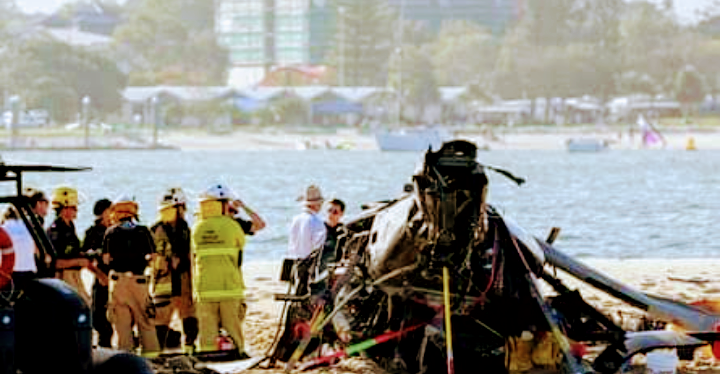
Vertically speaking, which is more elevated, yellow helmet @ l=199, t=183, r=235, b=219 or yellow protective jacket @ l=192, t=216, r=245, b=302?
yellow helmet @ l=199, t=183, r=235, b=219

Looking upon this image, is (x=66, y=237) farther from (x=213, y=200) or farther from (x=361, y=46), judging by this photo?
(x=361, y=46)

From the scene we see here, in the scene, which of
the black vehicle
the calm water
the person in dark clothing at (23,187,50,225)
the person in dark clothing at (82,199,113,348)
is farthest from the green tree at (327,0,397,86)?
the black vehicle

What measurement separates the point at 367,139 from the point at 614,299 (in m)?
126

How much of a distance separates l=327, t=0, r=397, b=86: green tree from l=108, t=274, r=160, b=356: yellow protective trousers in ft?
529

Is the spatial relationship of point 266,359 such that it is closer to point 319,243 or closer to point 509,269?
point 319,243

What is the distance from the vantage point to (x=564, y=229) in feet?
164

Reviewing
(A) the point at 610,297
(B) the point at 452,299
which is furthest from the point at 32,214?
(A) the point at 610,297

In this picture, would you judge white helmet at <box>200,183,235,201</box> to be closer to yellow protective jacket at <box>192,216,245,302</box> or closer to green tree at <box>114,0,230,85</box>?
yellow protective jacket at <box>192,216,245,302</box>

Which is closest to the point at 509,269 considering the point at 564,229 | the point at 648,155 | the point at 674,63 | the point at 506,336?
the point at 506,336

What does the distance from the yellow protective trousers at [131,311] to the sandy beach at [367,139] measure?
4916 inches

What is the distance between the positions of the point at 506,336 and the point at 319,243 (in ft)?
9.45

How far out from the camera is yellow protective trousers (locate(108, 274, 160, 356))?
14.1 meters

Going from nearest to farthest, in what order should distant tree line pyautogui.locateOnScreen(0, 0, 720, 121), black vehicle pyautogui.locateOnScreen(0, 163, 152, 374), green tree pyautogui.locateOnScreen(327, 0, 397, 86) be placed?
black vehicle pyautogui.locateOnScreen(0, 163, 152, 374) < distant tree line pyautogui.locateOnScreen(0, 0, 720, 121) < green tree pyautogui.locateOnScreen(327, 0, 397, 86)

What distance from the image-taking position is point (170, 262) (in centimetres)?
1445
